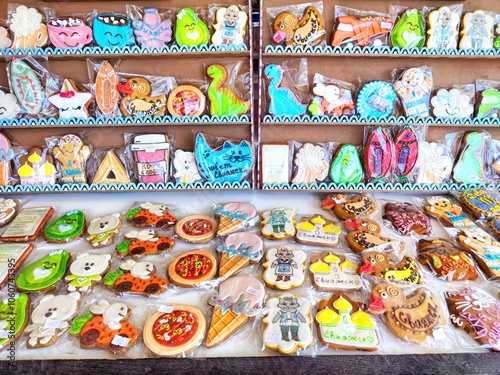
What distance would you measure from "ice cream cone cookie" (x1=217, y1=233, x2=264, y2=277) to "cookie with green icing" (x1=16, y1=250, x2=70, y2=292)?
665mm

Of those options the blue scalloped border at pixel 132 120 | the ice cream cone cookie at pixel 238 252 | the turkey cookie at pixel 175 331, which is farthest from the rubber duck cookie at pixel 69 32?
the turkey cookie at pixel 175 331

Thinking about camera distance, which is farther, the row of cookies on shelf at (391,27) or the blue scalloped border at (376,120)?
the blue scalloped border at (376,120)

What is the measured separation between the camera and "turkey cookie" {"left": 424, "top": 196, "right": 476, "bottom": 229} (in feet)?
5.66

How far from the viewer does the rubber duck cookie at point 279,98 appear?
5.56 feet

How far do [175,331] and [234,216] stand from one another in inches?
26.3

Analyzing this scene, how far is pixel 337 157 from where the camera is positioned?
184cm

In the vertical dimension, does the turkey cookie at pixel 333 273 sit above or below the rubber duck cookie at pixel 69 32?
below

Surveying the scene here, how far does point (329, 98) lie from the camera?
5.67 feet

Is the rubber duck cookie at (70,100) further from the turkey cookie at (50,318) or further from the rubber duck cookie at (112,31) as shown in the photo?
the turkey cookie at (50,318)

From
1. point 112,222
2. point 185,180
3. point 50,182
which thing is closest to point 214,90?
point 185,180

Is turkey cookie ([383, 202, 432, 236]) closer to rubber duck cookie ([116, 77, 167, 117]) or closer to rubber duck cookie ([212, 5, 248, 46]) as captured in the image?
rubber duck cookie ([212, 5, 248, 46])

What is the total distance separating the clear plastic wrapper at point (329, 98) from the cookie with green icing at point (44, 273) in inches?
52.4

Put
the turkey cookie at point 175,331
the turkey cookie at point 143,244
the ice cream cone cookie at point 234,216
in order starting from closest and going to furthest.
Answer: the turkey cookie at point 175,331 < the turkey cookie at point 143,244 < the ice cream cone cookie at point 234,216

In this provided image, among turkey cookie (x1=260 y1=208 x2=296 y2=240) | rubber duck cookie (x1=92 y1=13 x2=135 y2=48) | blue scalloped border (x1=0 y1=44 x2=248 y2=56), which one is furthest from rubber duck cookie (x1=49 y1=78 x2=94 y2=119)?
turkey cookie (x1=260 y1=208 x2=296 y2=240)
